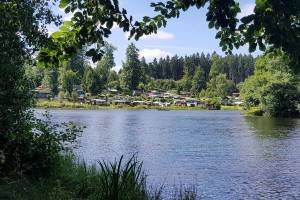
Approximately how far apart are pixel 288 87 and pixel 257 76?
1141cm

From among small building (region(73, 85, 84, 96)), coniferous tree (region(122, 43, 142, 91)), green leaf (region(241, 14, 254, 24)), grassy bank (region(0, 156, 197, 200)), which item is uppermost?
coniferous tree (region(122, 43, 142, 91))

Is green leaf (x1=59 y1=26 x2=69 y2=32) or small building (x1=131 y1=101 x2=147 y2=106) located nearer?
green leaf (x1=59 y1=26 x2=69 y2=32)

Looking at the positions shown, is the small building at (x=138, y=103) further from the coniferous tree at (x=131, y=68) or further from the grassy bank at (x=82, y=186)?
the grassy bank at (x=82, y=186)

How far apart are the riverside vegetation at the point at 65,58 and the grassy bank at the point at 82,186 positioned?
2 centimetres

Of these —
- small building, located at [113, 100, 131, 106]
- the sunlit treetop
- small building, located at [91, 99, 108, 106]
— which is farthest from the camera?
small building, located at [113, 100, 131, 106]

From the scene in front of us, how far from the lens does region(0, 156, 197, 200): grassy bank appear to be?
389 inches

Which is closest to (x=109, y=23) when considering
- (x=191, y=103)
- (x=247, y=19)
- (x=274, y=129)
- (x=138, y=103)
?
(x=247, y=19)

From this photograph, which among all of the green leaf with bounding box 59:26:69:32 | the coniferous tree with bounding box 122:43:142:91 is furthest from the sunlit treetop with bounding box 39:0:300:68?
the coniferous tree with bounding box 122:43:142:91

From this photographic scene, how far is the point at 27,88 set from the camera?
1306 cm

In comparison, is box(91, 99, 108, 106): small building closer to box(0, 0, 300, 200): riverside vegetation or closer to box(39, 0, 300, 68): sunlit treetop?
box(0, 0, 300, 200): riverside vegetation

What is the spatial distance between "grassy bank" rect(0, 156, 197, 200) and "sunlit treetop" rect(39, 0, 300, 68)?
483 centimetres

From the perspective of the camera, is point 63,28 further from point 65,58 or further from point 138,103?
point 138,103

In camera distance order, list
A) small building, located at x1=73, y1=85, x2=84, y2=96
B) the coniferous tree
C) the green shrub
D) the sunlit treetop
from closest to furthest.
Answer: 1. the sunlit treetop
2. the green shrub
3. small building, located at x1=73, y1=85, x2=84, y2=96
4. the coniferous tree

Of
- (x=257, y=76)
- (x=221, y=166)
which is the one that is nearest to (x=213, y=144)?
(x=221, y=166)
